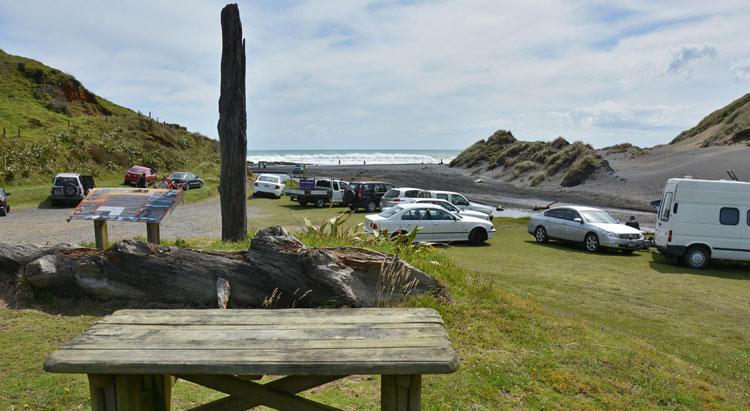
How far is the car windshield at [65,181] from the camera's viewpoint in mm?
26016

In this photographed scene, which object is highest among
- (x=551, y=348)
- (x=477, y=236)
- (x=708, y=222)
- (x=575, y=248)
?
(x=708, y=222)

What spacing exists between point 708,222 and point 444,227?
26.2 feet

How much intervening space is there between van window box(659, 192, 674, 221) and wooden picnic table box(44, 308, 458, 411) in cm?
1531

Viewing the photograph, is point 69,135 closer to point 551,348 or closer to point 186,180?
point 186,180

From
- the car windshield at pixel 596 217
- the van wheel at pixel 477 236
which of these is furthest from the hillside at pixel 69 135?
the car windshield at pixel 596 217

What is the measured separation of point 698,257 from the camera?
635 inches

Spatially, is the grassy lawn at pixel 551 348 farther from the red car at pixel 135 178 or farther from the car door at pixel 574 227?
the red car at pixel 135 178

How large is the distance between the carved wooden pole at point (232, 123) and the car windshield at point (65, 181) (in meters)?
19.2

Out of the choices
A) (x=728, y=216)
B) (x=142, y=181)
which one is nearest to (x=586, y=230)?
(x=728, y=216)

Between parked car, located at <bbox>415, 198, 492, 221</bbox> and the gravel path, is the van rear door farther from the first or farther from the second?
the gravel path

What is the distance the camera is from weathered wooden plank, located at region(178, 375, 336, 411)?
334cm

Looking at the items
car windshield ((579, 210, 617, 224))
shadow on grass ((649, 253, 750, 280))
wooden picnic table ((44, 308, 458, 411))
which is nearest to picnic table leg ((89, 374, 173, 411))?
wooden picnic table ((44, 308, 458, 411))

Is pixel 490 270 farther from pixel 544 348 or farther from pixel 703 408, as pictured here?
pixel 703 408

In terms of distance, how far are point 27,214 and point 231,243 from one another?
17.6 m
